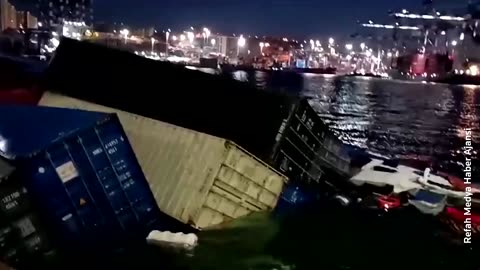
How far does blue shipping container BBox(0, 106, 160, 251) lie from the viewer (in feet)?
37.5

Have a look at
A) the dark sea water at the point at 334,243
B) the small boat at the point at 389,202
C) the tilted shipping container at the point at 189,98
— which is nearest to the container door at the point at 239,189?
the dark sea water at the point at 334,243

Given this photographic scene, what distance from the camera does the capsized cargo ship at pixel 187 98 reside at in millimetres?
15961

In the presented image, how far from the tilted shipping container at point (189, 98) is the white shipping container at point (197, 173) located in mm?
1067

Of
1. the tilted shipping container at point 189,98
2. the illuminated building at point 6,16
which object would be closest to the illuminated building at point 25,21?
the illuminated building at point 6,16

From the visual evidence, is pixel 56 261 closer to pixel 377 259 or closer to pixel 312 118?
pixel 377 259

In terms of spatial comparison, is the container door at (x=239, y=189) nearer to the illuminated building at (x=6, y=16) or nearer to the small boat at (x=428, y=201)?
the small boat at (x=428, y=201)

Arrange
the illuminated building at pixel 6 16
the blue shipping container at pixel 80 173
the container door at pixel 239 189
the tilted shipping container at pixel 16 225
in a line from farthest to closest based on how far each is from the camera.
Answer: the illuminated building at pixel 6 16, the container door at pixel 239 189, the blue shipping container at pixel 80 173, the tilted shipping container at pixel 16 225

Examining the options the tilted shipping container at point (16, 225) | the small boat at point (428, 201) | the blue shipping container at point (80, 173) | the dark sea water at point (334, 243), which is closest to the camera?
the tilted shipping container at point (16, 225)

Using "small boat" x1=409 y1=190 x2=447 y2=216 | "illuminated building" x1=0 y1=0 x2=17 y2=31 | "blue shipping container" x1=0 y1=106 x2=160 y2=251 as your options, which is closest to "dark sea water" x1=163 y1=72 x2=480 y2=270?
"small boat" x1=409 y1=190 x2=447 y2=216

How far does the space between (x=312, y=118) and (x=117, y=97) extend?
5.66 metres

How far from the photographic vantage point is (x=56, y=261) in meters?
11.5

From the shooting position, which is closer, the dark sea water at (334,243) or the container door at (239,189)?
the dark sea water at (334,243)

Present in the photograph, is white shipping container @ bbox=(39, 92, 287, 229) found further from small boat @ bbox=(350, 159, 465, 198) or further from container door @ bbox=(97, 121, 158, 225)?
small boat @ bbox=(350, 159, 465, 198)

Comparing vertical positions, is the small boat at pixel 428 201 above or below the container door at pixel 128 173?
below
